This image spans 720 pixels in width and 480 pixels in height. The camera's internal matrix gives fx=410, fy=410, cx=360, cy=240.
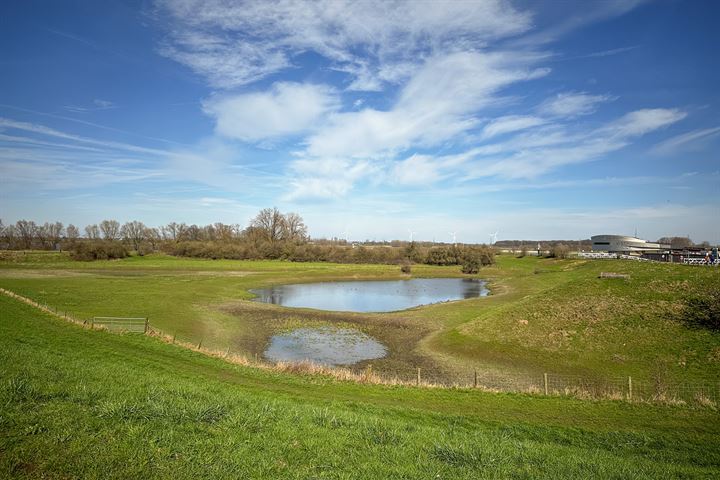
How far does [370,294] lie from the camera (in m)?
73.2

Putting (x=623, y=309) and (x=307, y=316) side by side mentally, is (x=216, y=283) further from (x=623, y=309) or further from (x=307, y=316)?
(x=623, y=309)

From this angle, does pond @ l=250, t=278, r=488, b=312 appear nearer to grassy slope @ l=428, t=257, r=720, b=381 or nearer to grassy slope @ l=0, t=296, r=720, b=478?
grassy slope @ l=428, t=257, r=720, b=381

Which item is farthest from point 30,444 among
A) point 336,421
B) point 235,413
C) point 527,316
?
point 527,316

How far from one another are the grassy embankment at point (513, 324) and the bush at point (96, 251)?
196ft

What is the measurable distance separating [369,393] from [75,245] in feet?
425

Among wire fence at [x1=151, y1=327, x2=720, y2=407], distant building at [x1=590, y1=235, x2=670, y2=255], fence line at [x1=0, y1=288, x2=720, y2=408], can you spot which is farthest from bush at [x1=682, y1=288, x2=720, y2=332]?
distant building at [x1=590, y1=235, x2=670, y2=255]

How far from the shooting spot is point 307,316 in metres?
48.7

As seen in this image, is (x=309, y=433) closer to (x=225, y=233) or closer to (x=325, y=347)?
(x=325, y=347)

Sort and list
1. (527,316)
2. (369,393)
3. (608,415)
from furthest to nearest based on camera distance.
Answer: (527,316) < (369,393) < (608,415)

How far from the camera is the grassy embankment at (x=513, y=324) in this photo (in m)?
28.6

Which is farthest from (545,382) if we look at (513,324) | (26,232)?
(26,232)

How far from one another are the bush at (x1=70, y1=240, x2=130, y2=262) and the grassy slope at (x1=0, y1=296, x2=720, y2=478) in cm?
11309

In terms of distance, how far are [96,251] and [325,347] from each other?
361ft

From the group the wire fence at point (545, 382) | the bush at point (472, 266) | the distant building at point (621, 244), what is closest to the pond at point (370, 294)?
the bush at point (472, 266)
